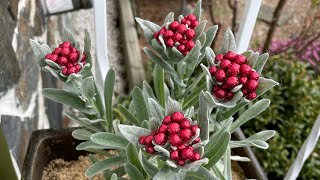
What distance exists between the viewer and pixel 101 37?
1025 millimetres

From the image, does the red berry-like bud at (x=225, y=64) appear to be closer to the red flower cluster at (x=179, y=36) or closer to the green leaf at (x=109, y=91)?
the red flower cluster at (x=179, y=36)

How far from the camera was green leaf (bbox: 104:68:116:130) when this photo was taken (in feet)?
3.27

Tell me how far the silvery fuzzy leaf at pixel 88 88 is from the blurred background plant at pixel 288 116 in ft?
3.31

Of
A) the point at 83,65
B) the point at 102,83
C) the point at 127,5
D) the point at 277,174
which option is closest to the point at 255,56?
the point at 83,65

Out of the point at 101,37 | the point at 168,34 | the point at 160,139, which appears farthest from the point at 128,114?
the point at 160,139

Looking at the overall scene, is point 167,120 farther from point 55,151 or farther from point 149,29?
point 55,151

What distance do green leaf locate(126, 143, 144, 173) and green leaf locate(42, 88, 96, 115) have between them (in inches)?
6.3

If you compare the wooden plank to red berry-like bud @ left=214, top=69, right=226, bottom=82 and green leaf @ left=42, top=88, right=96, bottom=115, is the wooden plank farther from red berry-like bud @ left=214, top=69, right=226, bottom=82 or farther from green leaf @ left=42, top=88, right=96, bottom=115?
red berry-like bud @ left=214, top=69, right=226, bottom=82

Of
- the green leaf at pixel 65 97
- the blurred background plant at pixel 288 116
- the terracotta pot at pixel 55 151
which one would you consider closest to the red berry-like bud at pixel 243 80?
the green leaf at pixel 65 97

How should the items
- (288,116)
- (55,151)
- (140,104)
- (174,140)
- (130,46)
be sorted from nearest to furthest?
1. (174,140)
2. (140,104)
3. (55,151)
4. (288,116)
5. (130,46)

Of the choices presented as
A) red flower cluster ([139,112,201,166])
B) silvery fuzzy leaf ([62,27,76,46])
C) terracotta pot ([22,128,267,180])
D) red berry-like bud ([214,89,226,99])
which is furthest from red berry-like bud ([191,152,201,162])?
terracotta pot ([22,128,267,180])

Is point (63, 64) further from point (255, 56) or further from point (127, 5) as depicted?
point (127, 5)

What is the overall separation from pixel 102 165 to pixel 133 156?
0.10 metres

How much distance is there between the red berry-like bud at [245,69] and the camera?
77 cm
